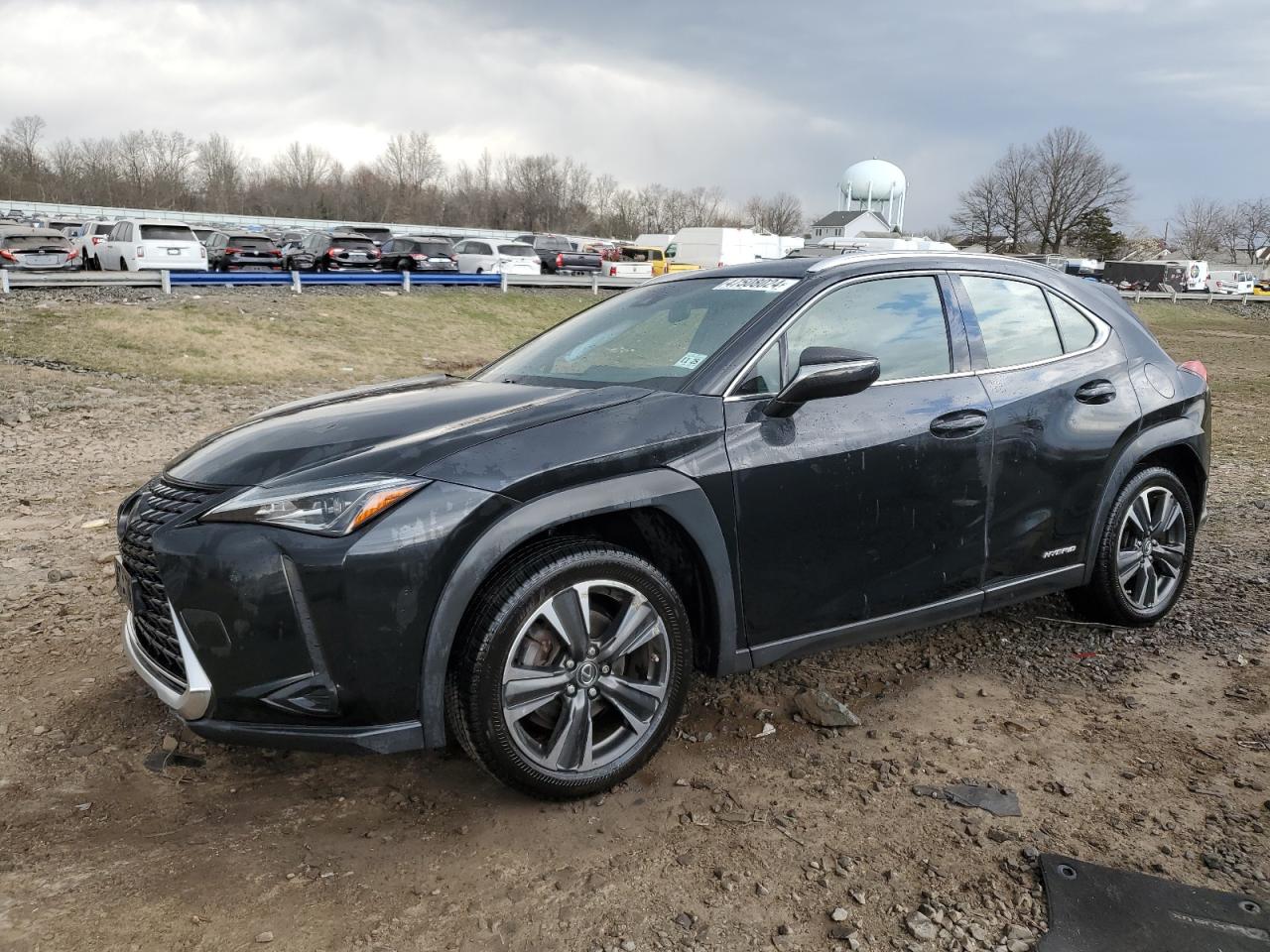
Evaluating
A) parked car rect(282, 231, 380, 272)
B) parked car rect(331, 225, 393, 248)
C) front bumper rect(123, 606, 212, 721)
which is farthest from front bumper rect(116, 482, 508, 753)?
parked car rect(331, 225, 393, 248)

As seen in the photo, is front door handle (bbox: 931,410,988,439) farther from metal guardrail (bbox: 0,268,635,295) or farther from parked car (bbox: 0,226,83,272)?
parked car (bbox: 0,226,83,272)

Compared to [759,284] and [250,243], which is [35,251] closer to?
[250,243]

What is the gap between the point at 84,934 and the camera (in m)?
2.43

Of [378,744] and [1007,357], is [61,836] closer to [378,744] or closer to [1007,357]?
[378,744]

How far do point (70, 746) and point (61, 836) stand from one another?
0.62 m

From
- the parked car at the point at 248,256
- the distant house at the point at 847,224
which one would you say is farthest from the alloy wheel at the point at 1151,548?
the distant house at the point at 847,224

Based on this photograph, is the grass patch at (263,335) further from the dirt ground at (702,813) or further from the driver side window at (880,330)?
the driver side window at (880,330)

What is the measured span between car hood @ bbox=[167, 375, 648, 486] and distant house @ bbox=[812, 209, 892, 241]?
93192 mm

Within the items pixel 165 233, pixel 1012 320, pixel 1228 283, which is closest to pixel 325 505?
pixel 1012 320

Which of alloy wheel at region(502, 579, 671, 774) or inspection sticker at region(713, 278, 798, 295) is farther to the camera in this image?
inspection sticker at region(713, 278, 798, 295)

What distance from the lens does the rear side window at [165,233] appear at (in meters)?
23.0

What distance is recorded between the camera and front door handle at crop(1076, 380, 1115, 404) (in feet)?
13.4

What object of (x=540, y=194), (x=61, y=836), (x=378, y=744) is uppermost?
(x=540, y=194)

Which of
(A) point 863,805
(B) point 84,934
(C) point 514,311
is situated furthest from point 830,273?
(C) point 514,311
